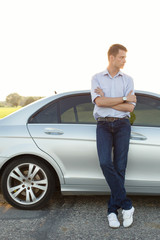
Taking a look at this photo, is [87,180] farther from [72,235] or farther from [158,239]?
[158,239]

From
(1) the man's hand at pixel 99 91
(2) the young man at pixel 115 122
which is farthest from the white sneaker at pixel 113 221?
(1) the man's hand at pixel 99 91

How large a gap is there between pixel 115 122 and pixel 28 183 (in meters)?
1.33

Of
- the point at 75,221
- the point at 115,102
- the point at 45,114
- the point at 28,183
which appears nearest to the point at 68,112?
the point at 45,114

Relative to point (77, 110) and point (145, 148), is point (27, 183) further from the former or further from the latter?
point (145, 148)

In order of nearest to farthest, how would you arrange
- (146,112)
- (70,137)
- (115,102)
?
(115,102)
(70,137)
(146,112)

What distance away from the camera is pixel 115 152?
3.52m

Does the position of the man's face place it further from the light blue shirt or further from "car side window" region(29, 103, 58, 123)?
"car side window" region(29, 103, 58, 123)

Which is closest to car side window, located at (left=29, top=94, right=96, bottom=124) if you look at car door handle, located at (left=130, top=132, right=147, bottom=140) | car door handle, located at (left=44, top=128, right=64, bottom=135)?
car door handle, located at (left=44, top=128, right=64, bottom=135)

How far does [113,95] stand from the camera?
351 cm

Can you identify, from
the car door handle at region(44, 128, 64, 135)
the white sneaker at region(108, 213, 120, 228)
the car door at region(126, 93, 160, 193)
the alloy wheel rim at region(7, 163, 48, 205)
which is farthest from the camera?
the alloy wheel rim at region(7, 163, 48, 205)

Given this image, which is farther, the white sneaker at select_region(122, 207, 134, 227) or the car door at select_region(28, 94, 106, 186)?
the car door at select_region(28, 94, 106, 186)

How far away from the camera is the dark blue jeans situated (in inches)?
135

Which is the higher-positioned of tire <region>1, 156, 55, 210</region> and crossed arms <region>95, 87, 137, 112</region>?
crossed arms <region>95, 87, 137, 112</region>

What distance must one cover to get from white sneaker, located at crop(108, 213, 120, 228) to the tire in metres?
0.80
